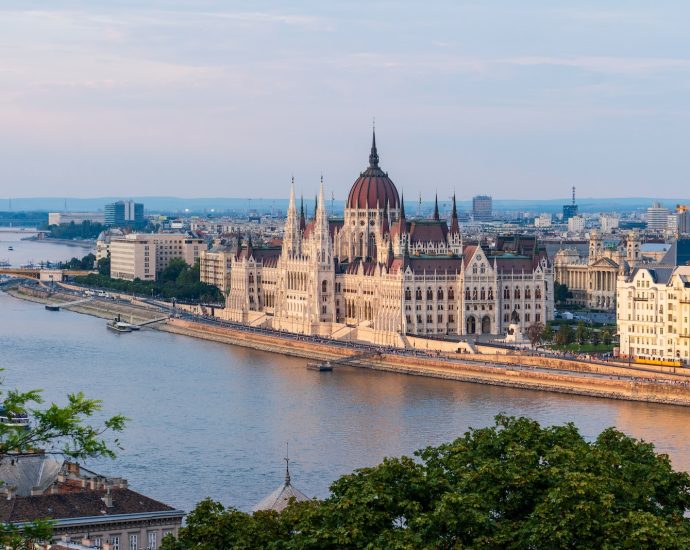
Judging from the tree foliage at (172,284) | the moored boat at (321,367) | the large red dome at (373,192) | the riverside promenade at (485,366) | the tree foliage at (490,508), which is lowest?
the moored boat at (321,367)

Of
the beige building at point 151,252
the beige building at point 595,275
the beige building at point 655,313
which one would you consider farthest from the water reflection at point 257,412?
the beige building at point 151,252

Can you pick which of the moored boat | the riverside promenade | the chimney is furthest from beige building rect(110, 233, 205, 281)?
the chimney

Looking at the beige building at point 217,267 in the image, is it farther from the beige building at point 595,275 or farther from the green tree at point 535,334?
the green tree at point 535,334

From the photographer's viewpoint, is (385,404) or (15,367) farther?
(15,367)

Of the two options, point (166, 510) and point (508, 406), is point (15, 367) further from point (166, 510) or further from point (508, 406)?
point (166, 510)

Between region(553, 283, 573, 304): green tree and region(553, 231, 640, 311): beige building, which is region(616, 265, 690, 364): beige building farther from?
region(553, 283, 573, 304): green tree

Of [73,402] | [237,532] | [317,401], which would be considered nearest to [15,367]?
[317,401]
